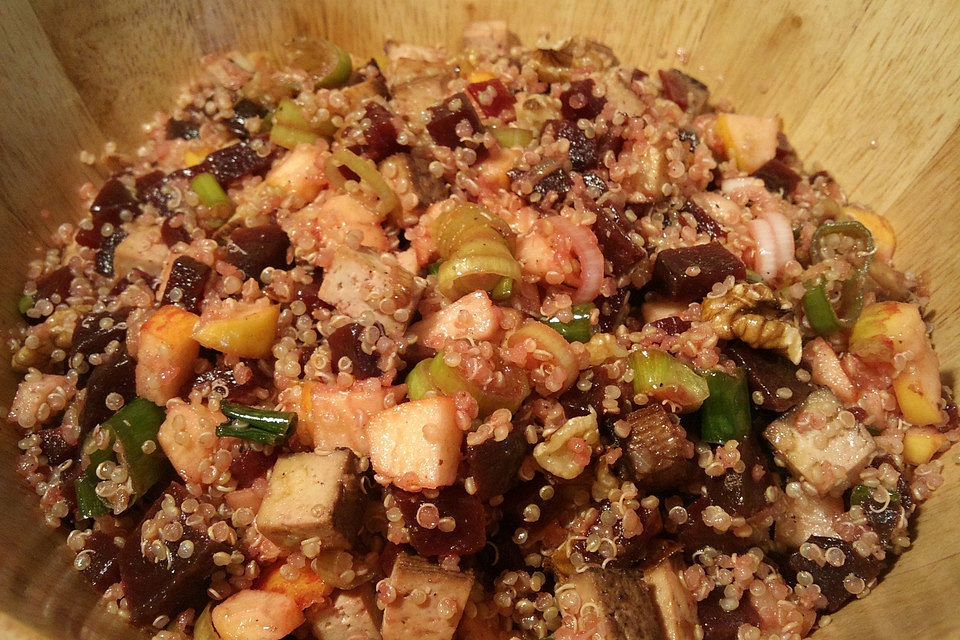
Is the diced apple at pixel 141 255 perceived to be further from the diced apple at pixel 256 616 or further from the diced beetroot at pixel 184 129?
the diced apple at pixel 256 616

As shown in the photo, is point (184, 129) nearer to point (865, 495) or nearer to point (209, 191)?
point (209, 191)

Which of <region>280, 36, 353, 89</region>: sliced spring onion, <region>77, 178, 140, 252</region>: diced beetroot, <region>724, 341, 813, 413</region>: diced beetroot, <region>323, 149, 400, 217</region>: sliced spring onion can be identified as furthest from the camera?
<region>280, 36, 353, 89</region>: sliced spring onion

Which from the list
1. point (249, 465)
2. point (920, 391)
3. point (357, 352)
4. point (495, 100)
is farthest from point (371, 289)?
point (920, 391)

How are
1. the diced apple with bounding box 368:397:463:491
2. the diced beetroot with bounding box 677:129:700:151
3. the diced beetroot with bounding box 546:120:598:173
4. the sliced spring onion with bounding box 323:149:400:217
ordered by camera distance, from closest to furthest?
the diced apple with bounding box 368:397:463:491
the sliced spring onion with bounding box 323:149:400:217
the diced beetroot with bounding box 546:120:598:173
the diced beetroot with bounding box 677:129:700:151

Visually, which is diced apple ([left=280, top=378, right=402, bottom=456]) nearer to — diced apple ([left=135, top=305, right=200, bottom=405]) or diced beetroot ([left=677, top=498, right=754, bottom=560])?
diced apple ([left=135, top=305, right=200, bottom=405])

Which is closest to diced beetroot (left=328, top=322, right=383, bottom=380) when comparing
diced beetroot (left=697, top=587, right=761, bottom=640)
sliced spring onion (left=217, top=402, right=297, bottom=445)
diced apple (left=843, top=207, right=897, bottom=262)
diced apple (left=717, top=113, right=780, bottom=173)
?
sliced spring onion (left=217, top=402, right=297, bottom=445)

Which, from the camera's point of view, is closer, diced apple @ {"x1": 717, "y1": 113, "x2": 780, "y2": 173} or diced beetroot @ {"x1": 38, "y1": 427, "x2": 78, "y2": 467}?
diced beetroot @ {"x1": 38, "y1": 427, "x2": 78, "y2": 467}

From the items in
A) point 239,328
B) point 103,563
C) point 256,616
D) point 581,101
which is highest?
point 581,101

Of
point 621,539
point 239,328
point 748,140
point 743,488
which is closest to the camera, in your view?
point 621,539
